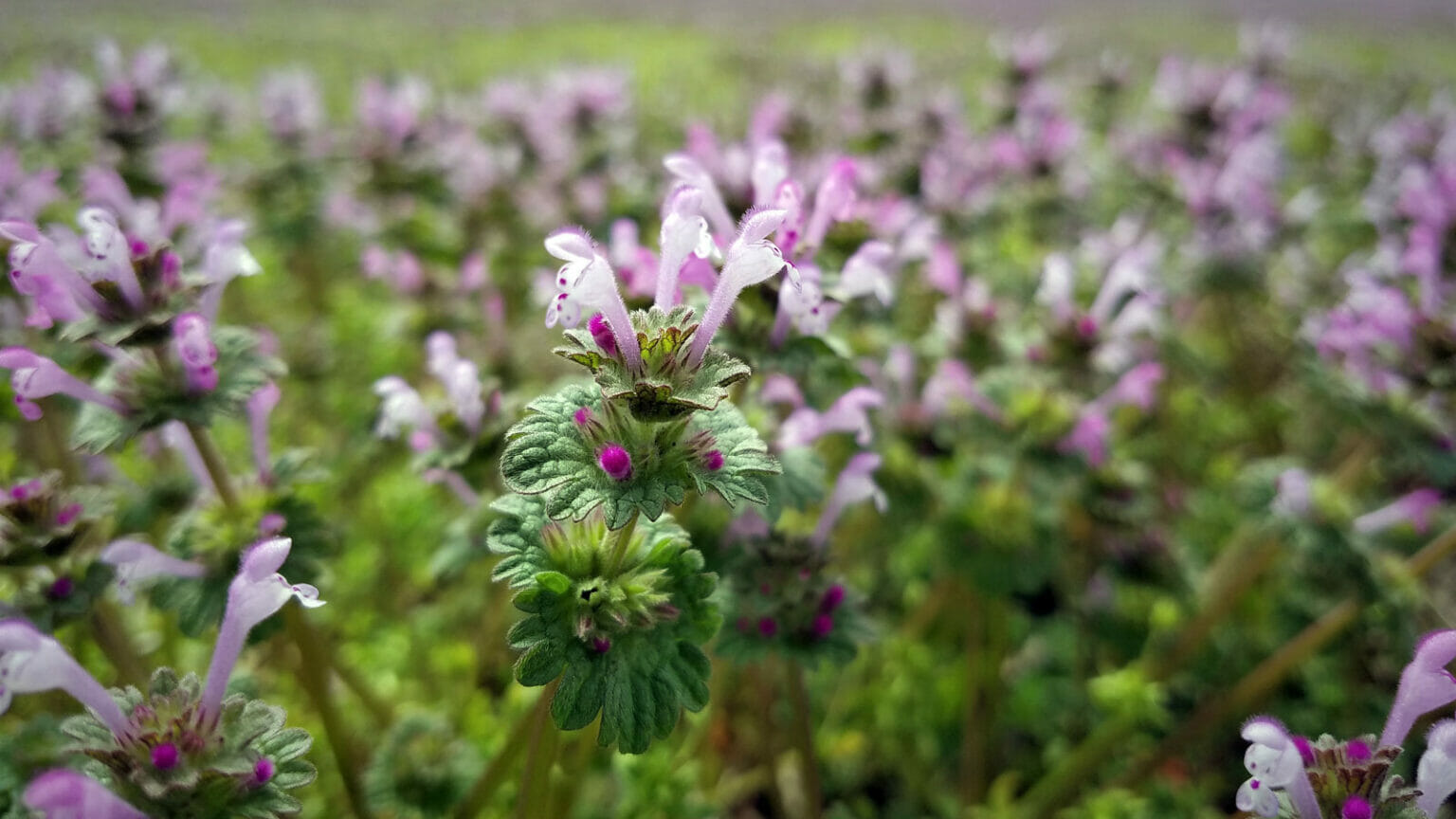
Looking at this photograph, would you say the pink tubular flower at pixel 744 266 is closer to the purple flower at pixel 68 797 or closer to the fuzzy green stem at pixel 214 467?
the purple flower at pixel 68 797

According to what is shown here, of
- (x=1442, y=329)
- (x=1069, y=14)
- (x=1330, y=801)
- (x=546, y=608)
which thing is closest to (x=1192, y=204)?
(x=1442, y=329)

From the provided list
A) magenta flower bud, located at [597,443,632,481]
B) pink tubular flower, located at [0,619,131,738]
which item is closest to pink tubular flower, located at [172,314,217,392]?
pink tubular flower, located at [0,619,131,738]

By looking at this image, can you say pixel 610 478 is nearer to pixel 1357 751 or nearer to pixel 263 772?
pixel 263 772

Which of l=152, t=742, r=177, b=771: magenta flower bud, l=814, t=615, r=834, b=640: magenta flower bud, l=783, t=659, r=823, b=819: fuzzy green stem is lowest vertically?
l=783, t=659, r=823, b=819: fuzzy green stem

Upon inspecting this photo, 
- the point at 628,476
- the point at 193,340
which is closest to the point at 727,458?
the point at 628,476

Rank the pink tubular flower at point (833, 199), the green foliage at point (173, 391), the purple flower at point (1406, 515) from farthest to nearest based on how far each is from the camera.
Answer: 1. the purple flower at point (1406, 515)
2. the pink tubular flower at point (833, 199)
3. the green foliage at point (173, 391)

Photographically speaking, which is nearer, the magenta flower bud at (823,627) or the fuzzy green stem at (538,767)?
the fuzzy green stem at (538,767)

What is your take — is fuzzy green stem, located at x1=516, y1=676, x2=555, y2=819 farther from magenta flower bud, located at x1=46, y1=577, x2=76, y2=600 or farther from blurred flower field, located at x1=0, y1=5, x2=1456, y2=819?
magenta flower bud, located at x1=46, y1=577, x2=76, y2=600

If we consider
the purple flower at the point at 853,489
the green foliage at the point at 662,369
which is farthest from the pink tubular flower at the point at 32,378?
the purple flower at the point at 853,489
